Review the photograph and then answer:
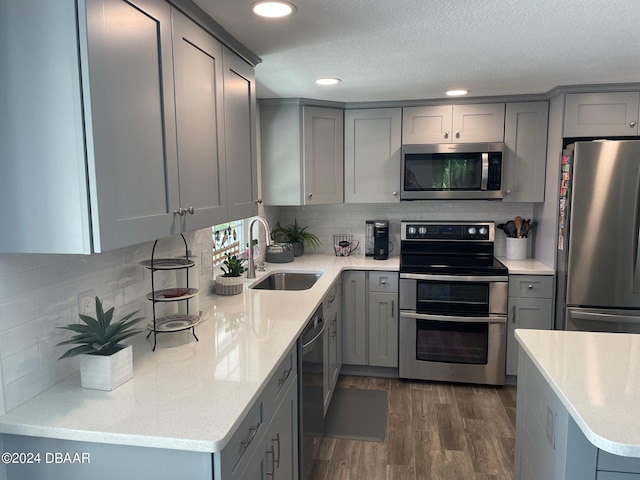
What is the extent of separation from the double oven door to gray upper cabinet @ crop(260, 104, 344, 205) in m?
1.04

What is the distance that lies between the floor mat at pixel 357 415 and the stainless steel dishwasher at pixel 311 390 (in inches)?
11.1

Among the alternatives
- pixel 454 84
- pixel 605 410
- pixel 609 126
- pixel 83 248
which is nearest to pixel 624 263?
pixel 609 126

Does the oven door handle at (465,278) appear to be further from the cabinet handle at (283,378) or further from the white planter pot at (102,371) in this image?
the white planter pot at (102,371)

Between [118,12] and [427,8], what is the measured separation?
114 centimetres

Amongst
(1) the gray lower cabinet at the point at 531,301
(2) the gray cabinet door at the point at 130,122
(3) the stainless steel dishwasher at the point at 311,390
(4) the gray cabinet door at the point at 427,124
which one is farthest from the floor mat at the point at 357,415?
(4) the gray cabinet door at the point at 427,124

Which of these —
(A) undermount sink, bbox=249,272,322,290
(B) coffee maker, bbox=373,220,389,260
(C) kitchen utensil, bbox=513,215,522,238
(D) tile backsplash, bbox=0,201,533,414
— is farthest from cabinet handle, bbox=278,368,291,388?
(C) kitchen utensil, bbox=513,215,522,238

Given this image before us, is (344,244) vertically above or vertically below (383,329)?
above

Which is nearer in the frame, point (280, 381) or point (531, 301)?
point (280, 381)

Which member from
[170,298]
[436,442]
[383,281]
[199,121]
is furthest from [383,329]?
[199,121]

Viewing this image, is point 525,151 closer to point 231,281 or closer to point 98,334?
point 231,281

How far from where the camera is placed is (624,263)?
2889 millimetres

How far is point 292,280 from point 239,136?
4.62 ft

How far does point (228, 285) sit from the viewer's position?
2531 mm

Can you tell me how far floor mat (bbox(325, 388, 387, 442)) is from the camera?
279cm
